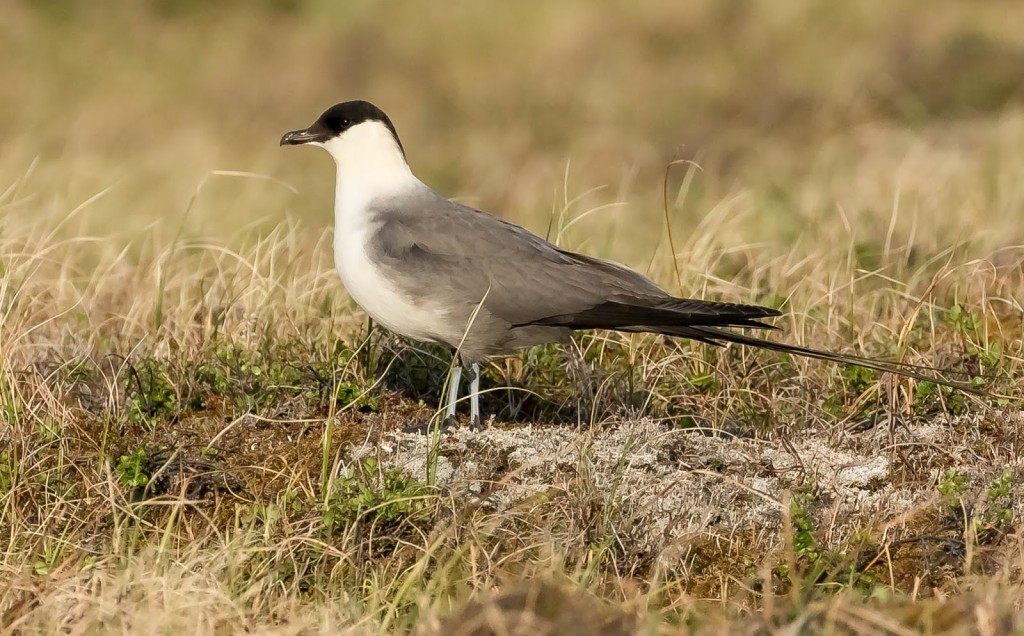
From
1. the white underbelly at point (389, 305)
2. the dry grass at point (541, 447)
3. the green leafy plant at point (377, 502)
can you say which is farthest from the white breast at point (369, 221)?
the green leafy plant at point (377, 502)

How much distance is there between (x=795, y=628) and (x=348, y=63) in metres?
10.9

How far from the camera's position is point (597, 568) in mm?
3377

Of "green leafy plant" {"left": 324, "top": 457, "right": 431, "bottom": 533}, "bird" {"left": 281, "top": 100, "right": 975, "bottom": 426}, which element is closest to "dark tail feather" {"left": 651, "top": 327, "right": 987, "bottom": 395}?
"bird" {"left": 281, "top": 100, "right": 975, "bottom": 426}

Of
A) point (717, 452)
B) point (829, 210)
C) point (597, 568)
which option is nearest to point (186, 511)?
point (597, 568)

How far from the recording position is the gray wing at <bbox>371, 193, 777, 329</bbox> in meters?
4.00

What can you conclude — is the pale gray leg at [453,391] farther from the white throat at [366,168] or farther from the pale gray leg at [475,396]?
the white throat at [366,168]

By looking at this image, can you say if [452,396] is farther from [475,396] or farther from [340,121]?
[340,121]

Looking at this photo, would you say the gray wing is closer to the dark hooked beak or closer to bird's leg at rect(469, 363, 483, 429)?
bird's leg at rect(469, 363, 483, 429)

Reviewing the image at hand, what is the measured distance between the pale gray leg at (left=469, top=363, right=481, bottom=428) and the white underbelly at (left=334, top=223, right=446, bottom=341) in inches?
6.4

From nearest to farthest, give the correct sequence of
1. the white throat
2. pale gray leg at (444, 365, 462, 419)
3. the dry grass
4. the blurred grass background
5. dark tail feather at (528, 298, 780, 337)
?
the dry grass → dark tail feather at (528, 298, 780, 337) → pale gray leg at (444, 365, 462, 419) → the white throat → the blurred grass background

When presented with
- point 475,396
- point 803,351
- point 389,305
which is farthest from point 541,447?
point 803,351

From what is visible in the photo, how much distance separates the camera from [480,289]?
408 cm

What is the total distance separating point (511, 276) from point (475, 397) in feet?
1.27

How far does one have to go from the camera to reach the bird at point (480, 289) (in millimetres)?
3994
